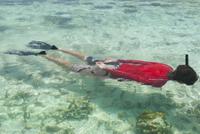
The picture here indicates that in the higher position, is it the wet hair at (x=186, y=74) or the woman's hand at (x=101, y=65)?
the wet hair at (x=186, y=74)

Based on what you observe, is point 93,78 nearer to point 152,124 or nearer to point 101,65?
point 101,65

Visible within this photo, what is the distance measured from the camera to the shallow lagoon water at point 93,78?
8.43 metres

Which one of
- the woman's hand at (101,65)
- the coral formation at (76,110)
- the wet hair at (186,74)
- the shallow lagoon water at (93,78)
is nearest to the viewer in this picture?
the wet hair at (186,74)

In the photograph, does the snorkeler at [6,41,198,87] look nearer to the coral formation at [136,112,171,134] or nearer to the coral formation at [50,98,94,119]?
the coral formation at [136,112,171,134]

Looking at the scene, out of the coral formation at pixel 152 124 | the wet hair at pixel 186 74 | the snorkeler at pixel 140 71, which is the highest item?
the wet hair at pixel 186 74

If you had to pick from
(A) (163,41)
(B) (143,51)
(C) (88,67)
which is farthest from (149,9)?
(C) (88,67)

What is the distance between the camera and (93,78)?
10.8 m

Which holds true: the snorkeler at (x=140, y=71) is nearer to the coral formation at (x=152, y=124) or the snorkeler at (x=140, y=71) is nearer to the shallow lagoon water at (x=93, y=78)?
the shallow lagoon water at (x=93, y=78)

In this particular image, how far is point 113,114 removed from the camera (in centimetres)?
874

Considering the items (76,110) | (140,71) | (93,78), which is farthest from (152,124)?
(93,78)

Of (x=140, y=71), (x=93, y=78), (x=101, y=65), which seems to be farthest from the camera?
(x=93, y=78)

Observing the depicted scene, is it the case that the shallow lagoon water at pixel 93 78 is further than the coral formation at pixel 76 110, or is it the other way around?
the coral formation at pixel 76 110

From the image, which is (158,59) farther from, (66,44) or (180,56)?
(66,44)

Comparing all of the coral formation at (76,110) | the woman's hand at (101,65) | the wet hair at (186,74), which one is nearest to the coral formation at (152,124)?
the wet hair at (186,74)
